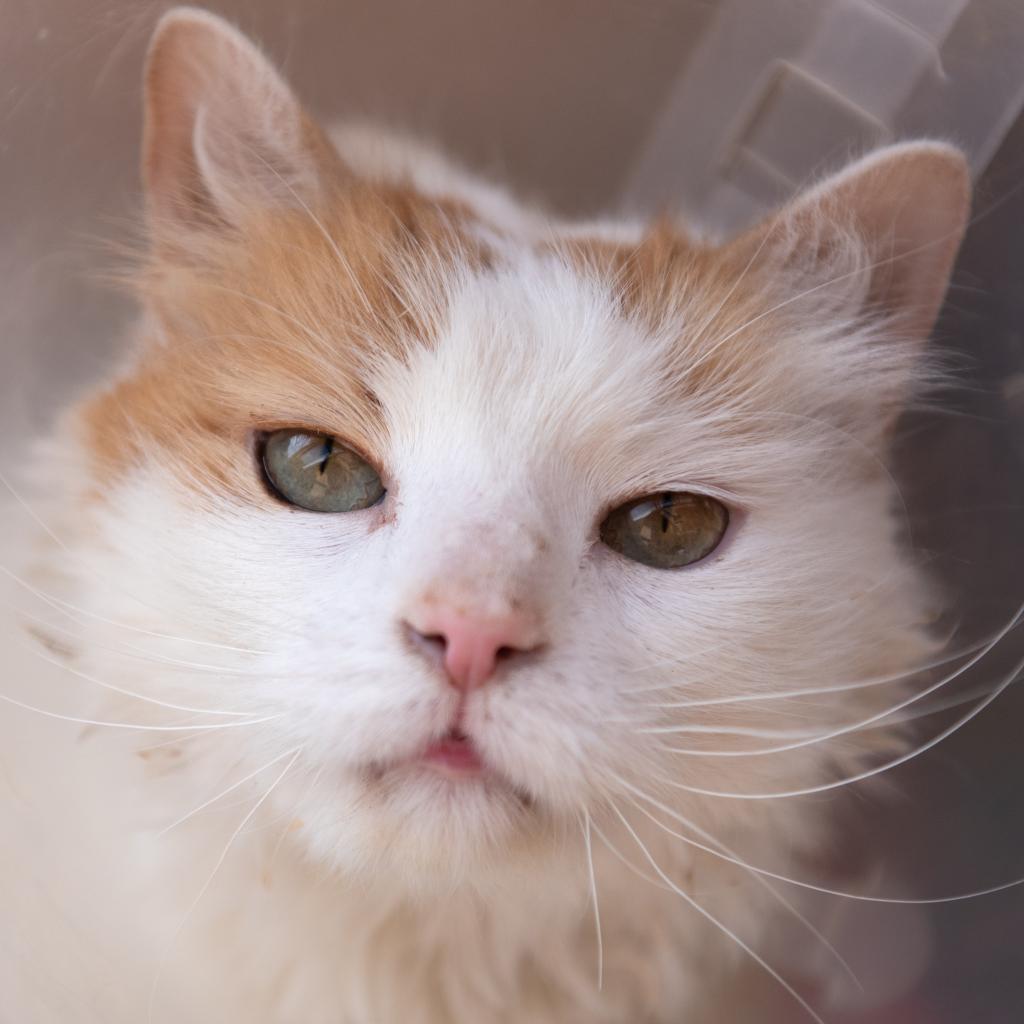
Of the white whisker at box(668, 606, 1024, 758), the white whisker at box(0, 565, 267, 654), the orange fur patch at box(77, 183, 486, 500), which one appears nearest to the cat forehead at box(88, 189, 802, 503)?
the orange fur patch at box(77, 183, 486, 500)

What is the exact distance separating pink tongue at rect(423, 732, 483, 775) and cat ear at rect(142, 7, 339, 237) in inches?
26.8

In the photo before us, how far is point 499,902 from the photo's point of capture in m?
1.13

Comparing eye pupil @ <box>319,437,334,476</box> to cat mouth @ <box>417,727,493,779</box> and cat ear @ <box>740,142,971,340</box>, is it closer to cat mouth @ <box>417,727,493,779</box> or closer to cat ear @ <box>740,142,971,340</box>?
Result: cat mouth @ <box>417,727,493,779</box>

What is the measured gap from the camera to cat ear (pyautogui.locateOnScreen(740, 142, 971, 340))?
1.17 m

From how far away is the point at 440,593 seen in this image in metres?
0.85

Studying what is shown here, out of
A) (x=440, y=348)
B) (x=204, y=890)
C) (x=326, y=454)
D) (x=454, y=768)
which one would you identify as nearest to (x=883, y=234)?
(x=440, y=348)

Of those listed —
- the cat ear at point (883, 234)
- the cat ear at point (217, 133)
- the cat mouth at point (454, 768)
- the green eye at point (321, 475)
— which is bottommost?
the cat mouth at point (454, 768)

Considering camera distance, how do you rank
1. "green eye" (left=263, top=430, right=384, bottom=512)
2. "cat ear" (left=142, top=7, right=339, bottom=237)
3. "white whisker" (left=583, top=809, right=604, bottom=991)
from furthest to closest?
"cat ear" (left=142, top=7, right=339, bottom=237) < "green eye" (left=263, top=430, right=384, bottom=512) < "white whisker" (left=583, top=809, right=604, bottom=991)

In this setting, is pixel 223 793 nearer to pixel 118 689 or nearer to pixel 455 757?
pixel 118 689

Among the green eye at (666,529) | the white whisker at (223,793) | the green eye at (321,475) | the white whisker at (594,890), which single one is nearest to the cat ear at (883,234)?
the green eye at (666,529)

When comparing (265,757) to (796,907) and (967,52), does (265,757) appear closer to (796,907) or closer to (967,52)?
(796,907)

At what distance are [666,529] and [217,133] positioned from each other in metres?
0.73

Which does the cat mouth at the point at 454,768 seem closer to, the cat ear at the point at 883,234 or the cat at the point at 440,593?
the cat at the point at 440,593

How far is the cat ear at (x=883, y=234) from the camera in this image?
3.84 feet
